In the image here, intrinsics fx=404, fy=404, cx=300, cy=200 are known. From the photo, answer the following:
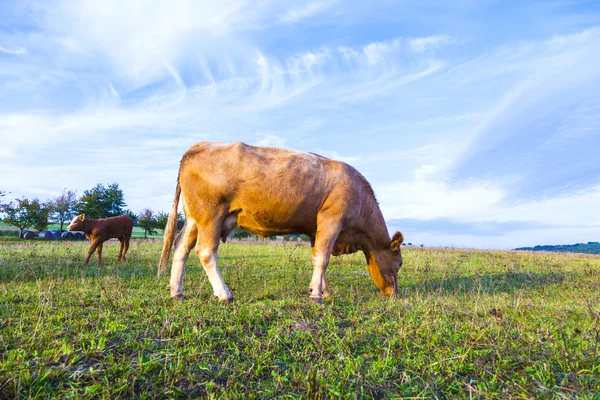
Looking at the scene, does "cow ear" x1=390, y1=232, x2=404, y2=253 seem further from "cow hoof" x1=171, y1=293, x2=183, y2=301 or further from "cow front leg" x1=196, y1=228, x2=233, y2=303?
"cow hoof" x1=171, y1=293, x2=183, y2=301

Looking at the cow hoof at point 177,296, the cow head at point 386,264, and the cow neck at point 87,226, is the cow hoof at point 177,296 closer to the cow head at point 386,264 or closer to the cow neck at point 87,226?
the cow head at point 386,264

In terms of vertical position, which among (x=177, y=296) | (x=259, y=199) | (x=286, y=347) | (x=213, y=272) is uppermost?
(x=259, y=199)

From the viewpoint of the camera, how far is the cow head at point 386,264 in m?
8.98

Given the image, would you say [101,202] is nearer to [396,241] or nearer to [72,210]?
[72,210]

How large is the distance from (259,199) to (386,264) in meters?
3.53

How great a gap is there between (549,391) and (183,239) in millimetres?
6492

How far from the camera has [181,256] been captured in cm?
784

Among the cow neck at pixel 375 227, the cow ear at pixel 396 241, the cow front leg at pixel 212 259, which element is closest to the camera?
the cow front leg at pixel 212 259

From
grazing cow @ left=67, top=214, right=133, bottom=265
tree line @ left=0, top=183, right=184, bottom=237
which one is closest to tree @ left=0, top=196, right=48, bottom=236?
tree line @ left=0, top=183, right=184, bottom=237

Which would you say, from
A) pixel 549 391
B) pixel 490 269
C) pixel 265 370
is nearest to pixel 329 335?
pixel 265 370

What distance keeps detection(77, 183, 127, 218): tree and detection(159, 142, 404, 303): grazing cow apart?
55.2 meters

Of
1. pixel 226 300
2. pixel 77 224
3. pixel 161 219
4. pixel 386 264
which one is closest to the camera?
pixel 226 300

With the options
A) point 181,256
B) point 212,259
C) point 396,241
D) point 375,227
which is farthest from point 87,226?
point 396,241

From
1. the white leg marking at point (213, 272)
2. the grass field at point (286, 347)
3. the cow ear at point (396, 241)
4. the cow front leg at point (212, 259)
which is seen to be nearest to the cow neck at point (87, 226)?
the grass field at point (286, 347)
